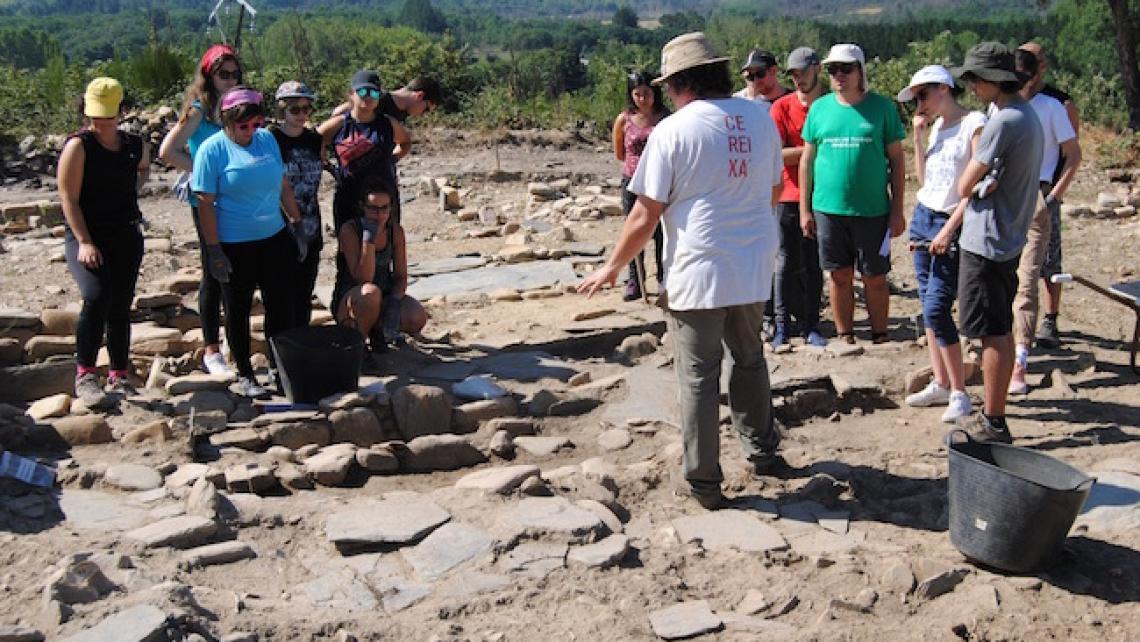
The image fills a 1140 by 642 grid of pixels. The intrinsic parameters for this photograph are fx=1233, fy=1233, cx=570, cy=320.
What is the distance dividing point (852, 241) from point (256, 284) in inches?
131

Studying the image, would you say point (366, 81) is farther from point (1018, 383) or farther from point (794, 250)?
point (1018, 383)

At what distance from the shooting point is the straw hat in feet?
15.8

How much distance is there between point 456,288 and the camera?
31.7 ft

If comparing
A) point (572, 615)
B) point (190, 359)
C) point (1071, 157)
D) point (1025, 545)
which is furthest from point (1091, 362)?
point (190, 359)

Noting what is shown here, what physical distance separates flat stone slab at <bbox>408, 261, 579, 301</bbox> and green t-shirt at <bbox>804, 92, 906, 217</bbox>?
304 cm

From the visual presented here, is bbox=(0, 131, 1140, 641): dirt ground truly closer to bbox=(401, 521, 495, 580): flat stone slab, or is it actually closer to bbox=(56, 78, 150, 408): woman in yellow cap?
bbox=(401, 521, 495, 580): flat stone slab

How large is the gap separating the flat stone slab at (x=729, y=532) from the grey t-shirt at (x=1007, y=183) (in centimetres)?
164

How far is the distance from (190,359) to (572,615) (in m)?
3.85

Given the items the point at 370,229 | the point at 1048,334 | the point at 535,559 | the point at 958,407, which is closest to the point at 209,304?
the point at 370,229

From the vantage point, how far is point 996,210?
539 cm

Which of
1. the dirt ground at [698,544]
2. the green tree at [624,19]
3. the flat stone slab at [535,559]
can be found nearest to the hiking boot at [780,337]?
the dirt ground at [698,544]

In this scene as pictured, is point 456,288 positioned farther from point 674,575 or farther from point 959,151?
point 674,575

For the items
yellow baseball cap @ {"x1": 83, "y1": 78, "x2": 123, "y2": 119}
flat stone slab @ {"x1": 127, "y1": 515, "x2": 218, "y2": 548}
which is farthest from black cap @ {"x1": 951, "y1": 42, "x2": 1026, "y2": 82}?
yellow baseball cap @ {"x1": 83, "y1": 78, "x2": 123, "y2": 119}

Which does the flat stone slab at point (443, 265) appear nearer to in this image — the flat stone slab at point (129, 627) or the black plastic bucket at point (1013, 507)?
the black plastic bucket at point (1013, 507)
